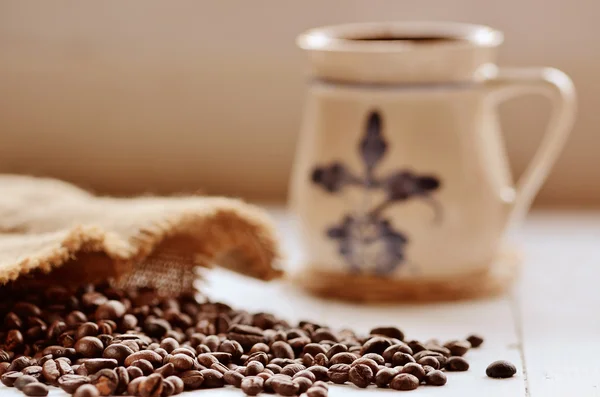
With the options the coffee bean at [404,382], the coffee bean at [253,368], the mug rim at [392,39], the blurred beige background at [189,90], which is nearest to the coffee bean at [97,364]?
the coffee bean at [253,368]

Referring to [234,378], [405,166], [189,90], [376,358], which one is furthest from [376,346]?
[189,90]

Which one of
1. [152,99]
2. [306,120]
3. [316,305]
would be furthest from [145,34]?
[316,305]

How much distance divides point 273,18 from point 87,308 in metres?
0.75

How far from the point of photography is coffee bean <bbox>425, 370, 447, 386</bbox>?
809 mm

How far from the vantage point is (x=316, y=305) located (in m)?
1.06

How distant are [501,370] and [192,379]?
241mm

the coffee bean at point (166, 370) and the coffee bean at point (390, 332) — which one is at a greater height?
the coffee bean at point (390, 332)

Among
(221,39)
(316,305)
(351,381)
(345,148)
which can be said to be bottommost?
(351,381)

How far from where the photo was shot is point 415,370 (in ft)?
2.66

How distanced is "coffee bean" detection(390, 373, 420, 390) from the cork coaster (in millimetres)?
252

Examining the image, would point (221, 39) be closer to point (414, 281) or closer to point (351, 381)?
point (414, 281)

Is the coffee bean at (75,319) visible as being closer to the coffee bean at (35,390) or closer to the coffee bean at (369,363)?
the coffee bean at (35,390)

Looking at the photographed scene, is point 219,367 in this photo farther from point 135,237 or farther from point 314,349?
point 135,237

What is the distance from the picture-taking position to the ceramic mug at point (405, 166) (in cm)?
103
